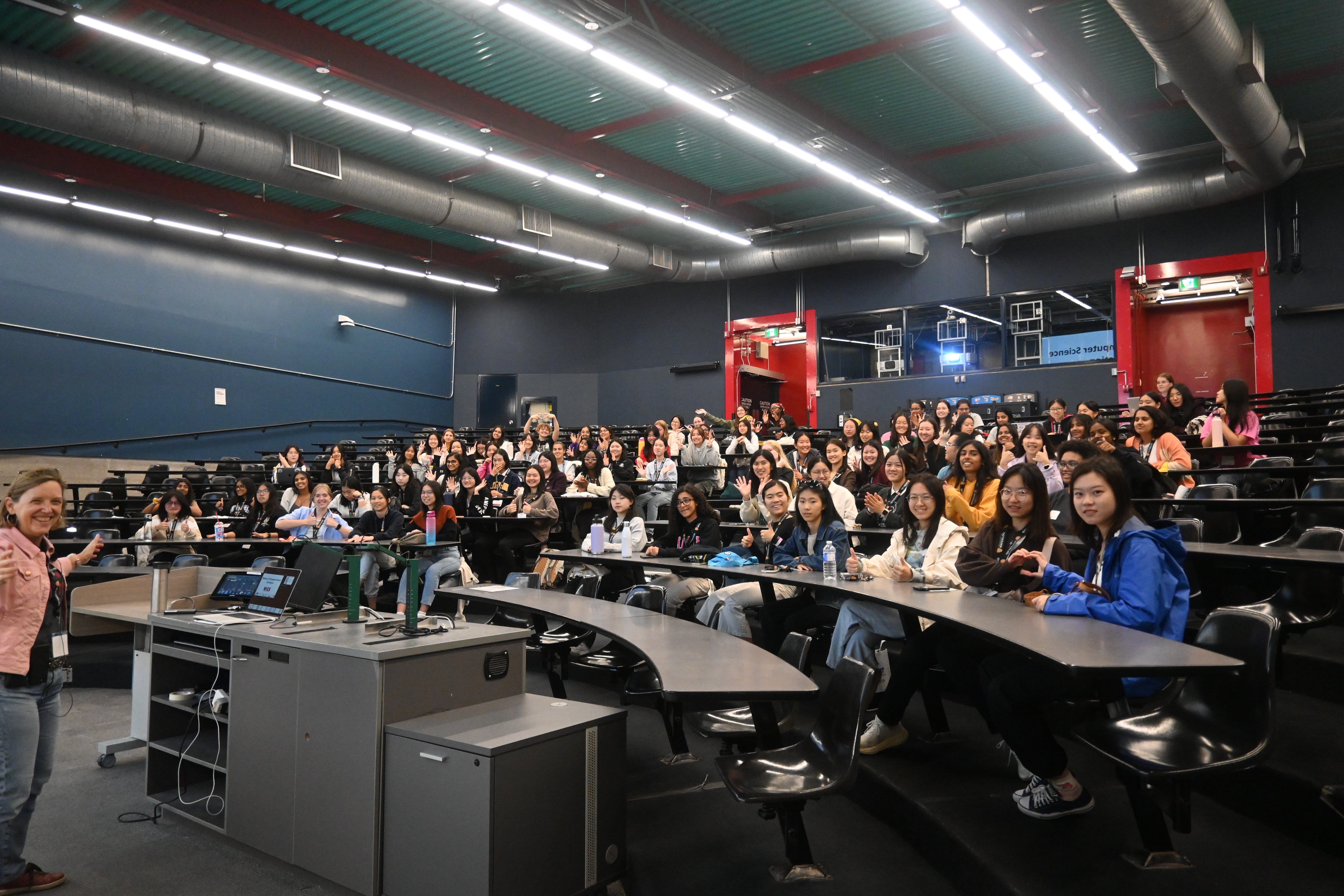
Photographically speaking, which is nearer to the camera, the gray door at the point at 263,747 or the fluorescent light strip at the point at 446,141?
the gray door at the point at 263,747

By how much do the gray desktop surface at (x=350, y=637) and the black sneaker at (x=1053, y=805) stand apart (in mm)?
1853

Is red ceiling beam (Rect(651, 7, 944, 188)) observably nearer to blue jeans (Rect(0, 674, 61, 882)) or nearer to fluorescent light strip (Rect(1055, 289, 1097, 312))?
fluorescent light strip (Rect(1055, 289, 1097, 312))

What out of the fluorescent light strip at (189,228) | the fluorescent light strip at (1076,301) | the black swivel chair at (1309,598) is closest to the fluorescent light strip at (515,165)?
the fluorescent light strip at (189,228)

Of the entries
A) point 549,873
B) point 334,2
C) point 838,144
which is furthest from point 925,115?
point 549,873

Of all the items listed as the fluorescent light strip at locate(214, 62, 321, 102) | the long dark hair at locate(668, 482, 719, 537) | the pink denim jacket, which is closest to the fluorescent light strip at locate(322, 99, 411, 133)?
the fluorescent light strip at locate(214, 62, 321, 102)

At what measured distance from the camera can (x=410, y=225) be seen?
44.5 ft

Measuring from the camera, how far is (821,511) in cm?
462

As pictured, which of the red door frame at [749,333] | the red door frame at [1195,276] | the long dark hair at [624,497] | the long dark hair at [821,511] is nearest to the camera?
the long dark hair at [821,511]

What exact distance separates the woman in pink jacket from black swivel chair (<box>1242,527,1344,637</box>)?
4476mm

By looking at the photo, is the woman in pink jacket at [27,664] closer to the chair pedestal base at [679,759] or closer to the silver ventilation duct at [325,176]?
the chair pedestal base at [679,759]

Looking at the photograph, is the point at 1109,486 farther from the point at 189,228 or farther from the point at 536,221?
the point at 189,228

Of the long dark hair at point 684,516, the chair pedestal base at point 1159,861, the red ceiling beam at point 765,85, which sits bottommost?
the chair pedestal base at point 1159,861

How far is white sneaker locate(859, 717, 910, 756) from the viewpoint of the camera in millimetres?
3354

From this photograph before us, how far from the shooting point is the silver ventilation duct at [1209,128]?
6285mm
